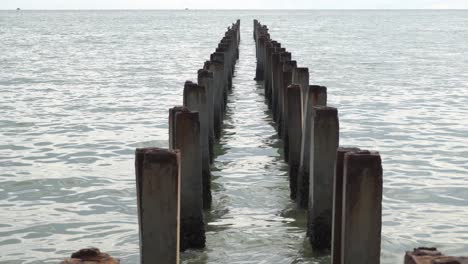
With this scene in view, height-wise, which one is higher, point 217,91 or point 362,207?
point 362,207

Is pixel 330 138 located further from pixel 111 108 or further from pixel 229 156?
pixel 111 108

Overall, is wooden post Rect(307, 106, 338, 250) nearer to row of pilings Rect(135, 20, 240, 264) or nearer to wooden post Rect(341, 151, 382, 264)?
row of pilings Rect(135, 20, 240, 264)

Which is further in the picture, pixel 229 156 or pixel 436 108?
pixel 436 108

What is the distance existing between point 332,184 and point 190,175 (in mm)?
1214

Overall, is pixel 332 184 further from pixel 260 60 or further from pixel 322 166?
pixel 260 60

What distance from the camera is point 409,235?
8445 mm

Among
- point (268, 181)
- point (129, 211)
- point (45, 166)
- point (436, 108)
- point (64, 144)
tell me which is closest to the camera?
point (129, 211)

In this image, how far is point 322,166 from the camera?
6.86 m

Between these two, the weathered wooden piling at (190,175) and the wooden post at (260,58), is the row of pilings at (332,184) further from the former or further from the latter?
the wooden post at (260,58)

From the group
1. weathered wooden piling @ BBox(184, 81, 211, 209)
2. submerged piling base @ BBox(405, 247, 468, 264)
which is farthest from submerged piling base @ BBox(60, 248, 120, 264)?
weathered wooden piling @ BBox(184, 81, 211, 209)

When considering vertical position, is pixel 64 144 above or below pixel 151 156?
below

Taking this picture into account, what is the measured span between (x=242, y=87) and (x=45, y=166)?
37.6 feet

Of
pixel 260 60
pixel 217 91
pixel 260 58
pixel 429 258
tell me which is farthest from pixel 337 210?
pixel 260 60

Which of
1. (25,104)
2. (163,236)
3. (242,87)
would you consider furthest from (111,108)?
(163,236)
